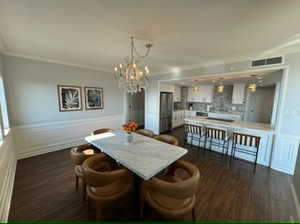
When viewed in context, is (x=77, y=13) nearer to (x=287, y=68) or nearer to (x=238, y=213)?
(x=238, y=213)

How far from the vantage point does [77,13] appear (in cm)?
150

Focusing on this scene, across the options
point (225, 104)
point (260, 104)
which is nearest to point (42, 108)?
point (225, 104)

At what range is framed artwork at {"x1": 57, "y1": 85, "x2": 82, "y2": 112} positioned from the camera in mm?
3691

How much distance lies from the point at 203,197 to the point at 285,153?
2.26m

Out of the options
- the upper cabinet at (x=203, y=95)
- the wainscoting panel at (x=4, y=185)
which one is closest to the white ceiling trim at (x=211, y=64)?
the upper cabinet at (x=203, y=95)

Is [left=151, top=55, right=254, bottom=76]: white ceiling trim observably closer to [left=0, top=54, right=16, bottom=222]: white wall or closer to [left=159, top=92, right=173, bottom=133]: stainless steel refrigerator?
[left=159, top=92, right=173, bottom=133]: stainless steel refrigerator

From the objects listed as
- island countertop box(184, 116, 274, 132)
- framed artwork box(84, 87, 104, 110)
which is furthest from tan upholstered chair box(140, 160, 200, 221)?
framed artwork box(84, 87, 104, 110)

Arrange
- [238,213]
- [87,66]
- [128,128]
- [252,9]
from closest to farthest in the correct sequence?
[252,9] → [238,213] → [128,128] → [87,66]

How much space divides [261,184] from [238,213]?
3.47ft

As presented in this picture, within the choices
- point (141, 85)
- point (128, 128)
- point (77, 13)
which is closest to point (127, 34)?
point (77, 13)

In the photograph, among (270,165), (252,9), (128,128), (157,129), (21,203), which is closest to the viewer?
(252,9)

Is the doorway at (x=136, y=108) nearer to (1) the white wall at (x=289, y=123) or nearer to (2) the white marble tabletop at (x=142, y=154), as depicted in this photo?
(2) the white marble tabletop at (x=142, y=154)

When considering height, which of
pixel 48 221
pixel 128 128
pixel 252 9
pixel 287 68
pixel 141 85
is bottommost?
pixel 48 221

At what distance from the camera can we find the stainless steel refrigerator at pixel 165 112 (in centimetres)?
526
